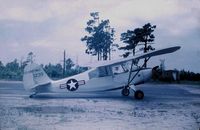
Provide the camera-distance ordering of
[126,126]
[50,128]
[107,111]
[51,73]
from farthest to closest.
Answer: [51,73]
[107,111]
[126,126]
[50,128]

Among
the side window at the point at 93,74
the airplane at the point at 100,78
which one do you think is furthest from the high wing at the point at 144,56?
the side window at the point at 93,74

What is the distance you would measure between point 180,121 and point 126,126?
173 centimetres

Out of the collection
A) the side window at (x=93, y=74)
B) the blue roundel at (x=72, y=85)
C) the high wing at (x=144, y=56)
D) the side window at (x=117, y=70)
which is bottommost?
the blue roundel at (x=72, y=85)

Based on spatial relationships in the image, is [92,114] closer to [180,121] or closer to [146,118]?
[146,118]

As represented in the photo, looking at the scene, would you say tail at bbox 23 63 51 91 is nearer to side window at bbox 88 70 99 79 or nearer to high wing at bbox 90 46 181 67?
side window at bbox 88 70 99 79

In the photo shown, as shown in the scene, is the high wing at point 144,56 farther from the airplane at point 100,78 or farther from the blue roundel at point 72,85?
the blue roundel at point 72,85

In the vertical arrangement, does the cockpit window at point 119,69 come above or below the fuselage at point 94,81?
above

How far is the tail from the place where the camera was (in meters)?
15.0

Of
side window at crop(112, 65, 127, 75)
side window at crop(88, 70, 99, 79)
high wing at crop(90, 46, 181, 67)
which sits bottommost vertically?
side window at crop(88, 70, 99, 79)

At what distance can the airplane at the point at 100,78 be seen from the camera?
1509 centimetres

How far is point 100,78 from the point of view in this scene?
16016 mm

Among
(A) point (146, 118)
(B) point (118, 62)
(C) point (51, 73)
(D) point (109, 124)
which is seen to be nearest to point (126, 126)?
(D) point (109, 124)

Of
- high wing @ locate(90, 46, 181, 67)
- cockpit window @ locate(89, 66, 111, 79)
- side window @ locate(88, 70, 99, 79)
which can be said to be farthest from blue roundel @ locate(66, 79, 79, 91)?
high wing @ locate(90, 46, 181, 67)

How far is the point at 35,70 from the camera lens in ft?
49.5
